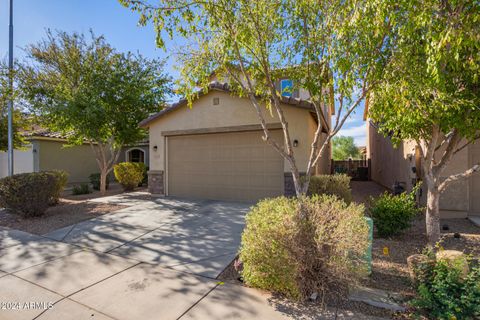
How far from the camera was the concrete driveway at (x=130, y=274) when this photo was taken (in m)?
3.13

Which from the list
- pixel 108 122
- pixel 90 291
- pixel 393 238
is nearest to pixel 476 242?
pixel 393 238

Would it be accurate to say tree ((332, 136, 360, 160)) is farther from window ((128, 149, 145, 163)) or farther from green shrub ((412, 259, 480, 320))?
green shrub ((412, 259, 480, 320))

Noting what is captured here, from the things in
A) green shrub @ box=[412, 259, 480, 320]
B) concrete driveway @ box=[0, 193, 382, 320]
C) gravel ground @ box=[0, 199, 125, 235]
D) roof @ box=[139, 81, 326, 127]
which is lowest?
concrete driveway @ box=[0, 193, 382, 320]

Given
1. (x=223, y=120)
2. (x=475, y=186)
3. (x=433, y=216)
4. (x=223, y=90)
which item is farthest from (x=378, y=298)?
(x=223, y=90)

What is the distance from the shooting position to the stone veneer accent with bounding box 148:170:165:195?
1114 centimetres

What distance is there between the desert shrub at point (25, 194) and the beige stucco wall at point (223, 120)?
4269 millimetres

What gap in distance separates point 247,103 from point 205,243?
5.64 metres

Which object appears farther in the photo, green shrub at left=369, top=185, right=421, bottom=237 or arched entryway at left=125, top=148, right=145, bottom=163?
arched entryway at left=125, top=148, right=145, bottom=163

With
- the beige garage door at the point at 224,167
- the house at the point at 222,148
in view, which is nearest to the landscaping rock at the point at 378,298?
the house at the point at 222,148

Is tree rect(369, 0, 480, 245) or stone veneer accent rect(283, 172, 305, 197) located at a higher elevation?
tree rect(369, 0, 480, 245)

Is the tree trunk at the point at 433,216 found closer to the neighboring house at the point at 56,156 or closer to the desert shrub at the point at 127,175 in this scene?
the desert shrub at the point at 127,175

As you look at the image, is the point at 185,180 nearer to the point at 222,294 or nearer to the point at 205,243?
the point at 205,243

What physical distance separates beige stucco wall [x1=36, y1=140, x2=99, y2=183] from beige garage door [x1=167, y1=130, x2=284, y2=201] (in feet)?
32.4

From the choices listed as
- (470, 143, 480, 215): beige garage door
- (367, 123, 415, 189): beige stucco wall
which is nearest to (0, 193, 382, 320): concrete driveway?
(470, 143, 480, 215): beige garage door
